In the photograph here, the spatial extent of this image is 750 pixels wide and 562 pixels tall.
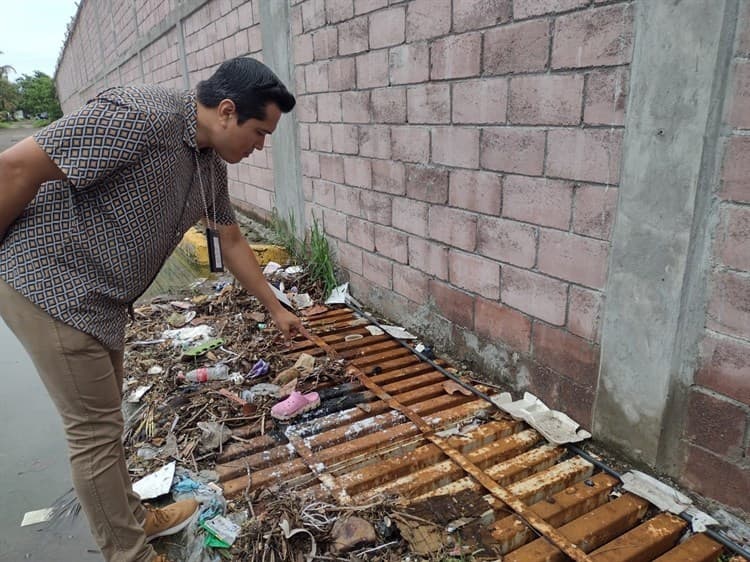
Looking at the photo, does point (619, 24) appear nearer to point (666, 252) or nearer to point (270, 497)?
point (666, 252)

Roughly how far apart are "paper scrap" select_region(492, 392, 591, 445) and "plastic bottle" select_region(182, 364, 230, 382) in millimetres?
1345

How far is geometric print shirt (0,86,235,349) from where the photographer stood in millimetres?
1257

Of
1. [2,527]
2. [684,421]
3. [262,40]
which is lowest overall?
[2,527]

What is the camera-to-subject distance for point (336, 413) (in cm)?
236

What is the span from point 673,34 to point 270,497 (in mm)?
1928

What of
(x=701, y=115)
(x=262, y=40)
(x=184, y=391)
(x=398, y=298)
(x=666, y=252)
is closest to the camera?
(x=701, y=115)

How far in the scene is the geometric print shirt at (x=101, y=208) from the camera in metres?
1.26

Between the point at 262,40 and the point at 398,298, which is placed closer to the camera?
the point at 398,298

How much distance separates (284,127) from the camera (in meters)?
4.32

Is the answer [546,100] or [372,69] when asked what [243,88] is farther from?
[372,69]

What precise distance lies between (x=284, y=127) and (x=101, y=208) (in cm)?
316

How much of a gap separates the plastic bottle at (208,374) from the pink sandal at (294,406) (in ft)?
1.65

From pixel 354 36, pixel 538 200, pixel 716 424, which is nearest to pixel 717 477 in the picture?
pixel 716 424

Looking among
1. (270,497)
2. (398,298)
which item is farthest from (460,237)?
(270,497)
